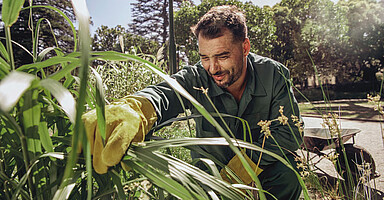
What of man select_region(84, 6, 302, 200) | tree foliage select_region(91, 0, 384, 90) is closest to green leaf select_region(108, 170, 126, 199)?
man select_region(84, 6, 302, 200)

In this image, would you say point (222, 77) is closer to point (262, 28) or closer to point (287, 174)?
point (287, 174)

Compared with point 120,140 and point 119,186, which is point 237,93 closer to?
point 120,140

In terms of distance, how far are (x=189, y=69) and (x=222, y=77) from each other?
0.30 meters

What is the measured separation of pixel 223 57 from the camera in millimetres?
1501

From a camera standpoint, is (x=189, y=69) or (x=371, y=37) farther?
(x=371, y=37)

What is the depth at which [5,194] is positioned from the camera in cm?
51

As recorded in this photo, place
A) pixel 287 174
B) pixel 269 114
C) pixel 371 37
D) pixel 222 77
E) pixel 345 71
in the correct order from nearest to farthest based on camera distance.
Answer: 1. pixel 287 174
2. pixel 222 77
3. pixel 269 114
4. pixel 371 37
5. pixel 345 71

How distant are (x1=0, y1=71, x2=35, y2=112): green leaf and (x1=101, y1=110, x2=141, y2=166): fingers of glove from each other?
280 mm

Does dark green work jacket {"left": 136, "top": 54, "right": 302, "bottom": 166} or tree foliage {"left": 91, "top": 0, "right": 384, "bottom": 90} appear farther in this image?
tree foliage {"left": 91, "top": 0, "right": 384, "bottom": 90}

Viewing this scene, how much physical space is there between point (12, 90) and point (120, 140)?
1.30 ft

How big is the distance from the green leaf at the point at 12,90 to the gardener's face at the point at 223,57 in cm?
129

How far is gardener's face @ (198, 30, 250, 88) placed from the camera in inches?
58.3

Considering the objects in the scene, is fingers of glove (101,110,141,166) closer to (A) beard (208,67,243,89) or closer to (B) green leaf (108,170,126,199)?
(B) green leaf (108,170,126,199)


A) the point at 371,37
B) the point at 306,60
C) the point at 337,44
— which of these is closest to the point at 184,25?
the point at 306,60
